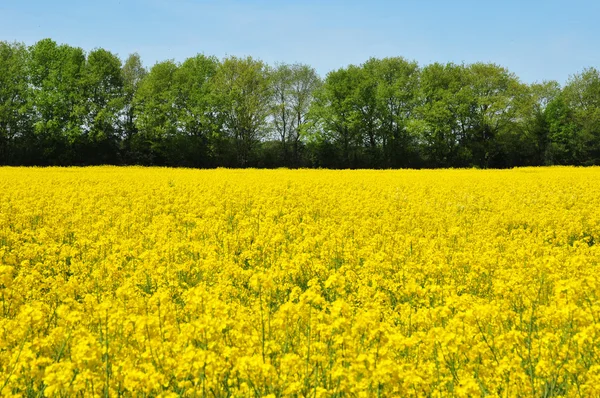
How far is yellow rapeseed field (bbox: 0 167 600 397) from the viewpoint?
3436 mm

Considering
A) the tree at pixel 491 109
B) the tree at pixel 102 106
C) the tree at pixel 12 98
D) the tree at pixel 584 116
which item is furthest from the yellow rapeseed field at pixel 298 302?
the tree at pixel 584 116

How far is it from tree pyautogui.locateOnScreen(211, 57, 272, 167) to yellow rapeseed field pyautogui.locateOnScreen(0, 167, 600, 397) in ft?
121

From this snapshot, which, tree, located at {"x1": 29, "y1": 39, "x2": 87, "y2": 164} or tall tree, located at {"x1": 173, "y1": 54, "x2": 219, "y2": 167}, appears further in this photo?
tall tree, located at {"x1": 173, "y1": 54, "x2": 219, "y2": 167}

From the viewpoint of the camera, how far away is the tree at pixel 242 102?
50.1 metres

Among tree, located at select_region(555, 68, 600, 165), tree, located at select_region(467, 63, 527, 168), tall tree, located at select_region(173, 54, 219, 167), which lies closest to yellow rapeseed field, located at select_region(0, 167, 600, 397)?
tall tree, located at select_region(173, 54, 219, 167)

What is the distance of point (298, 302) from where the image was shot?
5434mm

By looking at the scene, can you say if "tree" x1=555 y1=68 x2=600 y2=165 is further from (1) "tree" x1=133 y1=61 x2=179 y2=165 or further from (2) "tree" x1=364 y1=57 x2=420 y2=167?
(1) "tree" x1=133 y1=61 x2=179 y2=165

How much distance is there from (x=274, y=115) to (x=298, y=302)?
165 ft

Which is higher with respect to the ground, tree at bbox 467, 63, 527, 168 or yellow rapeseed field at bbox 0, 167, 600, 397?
tree at bbox 467, 63, 527, 168

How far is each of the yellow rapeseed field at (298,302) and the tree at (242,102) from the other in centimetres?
3680

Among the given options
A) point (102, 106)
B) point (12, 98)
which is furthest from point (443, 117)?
→ point (12, 98)

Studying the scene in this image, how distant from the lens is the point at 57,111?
47.9 metres

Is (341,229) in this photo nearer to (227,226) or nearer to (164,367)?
(227,226)

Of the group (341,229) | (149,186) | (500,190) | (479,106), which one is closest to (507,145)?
(479,106)
